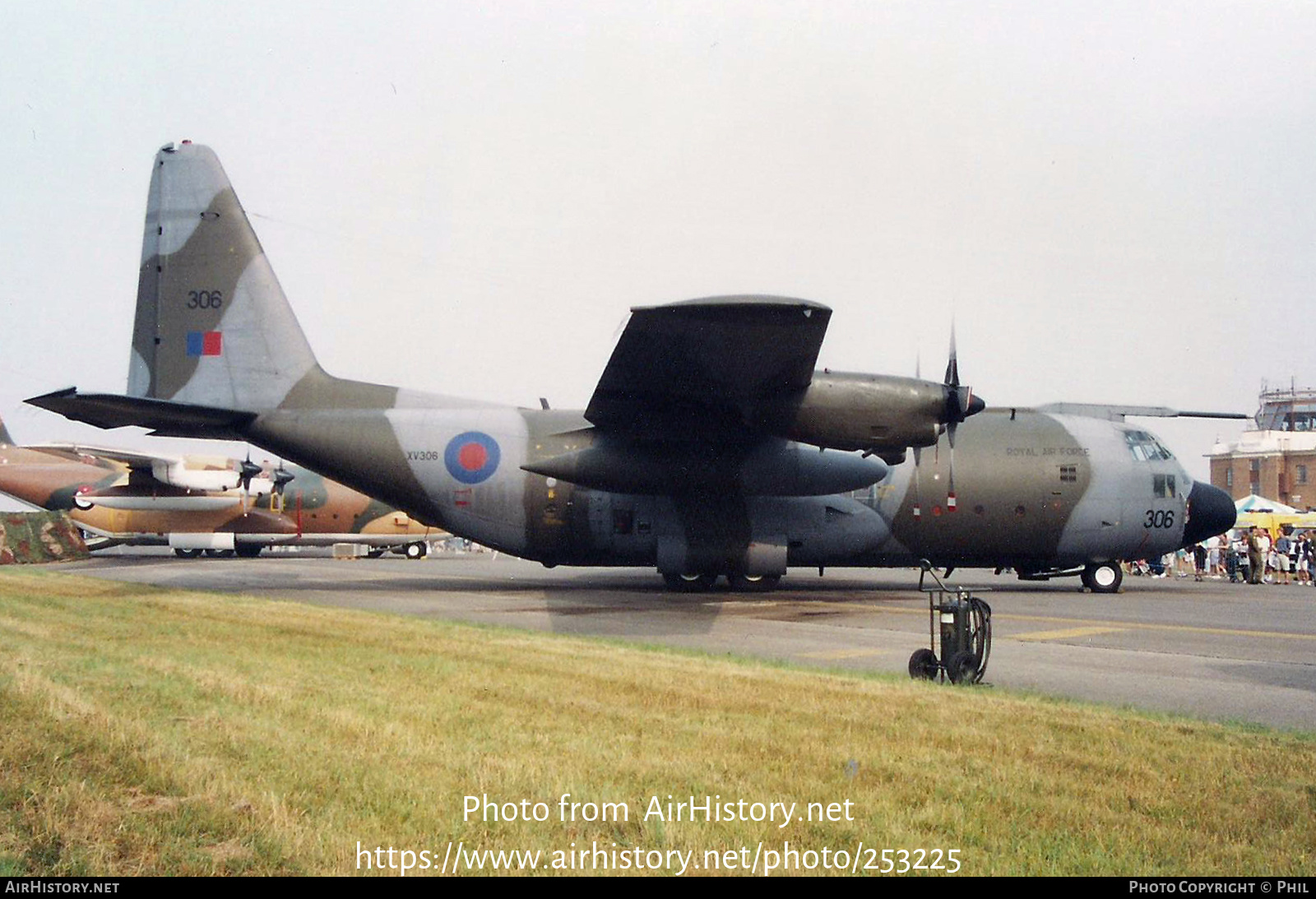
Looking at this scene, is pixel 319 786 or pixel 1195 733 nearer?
pixel 319 786

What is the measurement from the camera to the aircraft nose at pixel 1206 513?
76.7 feet

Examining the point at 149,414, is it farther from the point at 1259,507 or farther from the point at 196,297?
the point at 1259,507

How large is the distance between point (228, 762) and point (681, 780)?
8.80 feet

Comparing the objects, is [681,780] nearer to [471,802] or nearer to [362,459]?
[471,802]

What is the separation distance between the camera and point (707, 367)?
56.0ft

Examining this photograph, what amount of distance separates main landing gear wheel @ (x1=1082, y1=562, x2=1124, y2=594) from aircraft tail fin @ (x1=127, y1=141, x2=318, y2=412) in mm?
19063

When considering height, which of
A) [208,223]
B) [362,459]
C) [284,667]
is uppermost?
[208,223]

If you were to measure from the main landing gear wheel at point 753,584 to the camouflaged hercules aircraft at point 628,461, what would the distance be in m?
0.09

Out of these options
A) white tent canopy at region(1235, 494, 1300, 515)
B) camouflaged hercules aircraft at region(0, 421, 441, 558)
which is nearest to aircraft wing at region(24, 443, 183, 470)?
camouflaged hercules aircraft at region(0, 421, 441, 558)

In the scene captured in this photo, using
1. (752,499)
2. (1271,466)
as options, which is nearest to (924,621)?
(752,499)

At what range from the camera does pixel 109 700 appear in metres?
7.74

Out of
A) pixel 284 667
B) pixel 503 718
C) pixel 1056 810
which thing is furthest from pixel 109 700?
pixel 1056 810

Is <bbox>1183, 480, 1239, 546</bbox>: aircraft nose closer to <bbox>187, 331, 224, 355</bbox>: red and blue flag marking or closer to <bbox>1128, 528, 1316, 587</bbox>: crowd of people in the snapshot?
<bbox>1128, 528, 1316, 587</bbox>: crowd of people

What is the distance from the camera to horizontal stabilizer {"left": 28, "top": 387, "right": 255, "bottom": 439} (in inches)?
682
